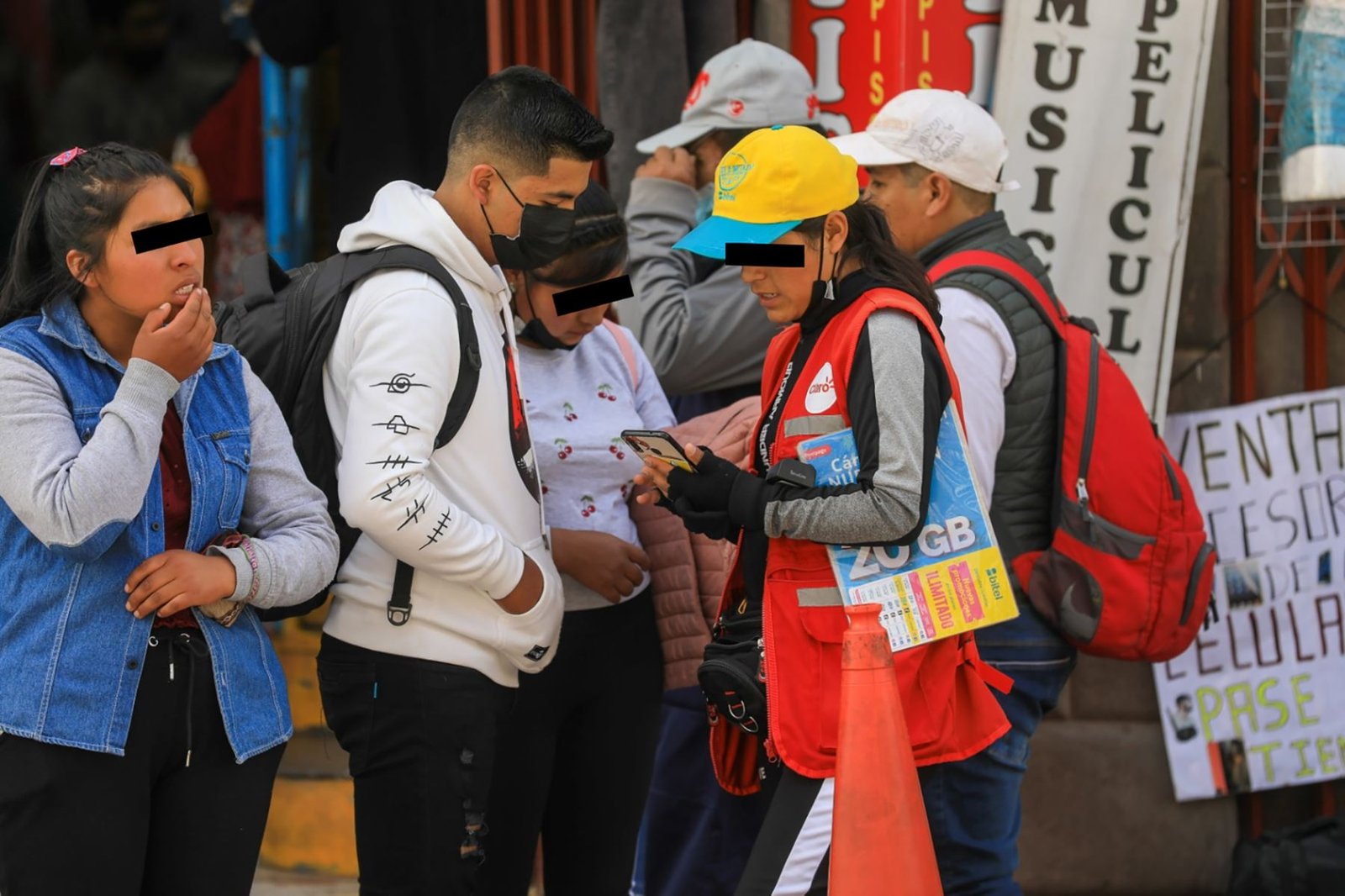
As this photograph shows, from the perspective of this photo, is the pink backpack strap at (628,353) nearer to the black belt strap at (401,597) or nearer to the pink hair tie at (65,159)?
the black belt strap at (401,597)

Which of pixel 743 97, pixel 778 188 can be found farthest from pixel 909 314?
pixel 743 97

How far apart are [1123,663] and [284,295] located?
304 cm

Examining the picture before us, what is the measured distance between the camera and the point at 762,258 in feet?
9.91

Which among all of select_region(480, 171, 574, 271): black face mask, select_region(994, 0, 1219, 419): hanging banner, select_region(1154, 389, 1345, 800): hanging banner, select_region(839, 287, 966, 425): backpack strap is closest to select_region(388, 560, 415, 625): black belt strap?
select_region(480, 171, 574, 271): black face mask

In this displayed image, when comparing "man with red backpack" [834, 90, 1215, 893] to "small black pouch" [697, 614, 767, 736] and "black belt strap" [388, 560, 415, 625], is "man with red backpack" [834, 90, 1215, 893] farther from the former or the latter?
"black belt strap" [388, 560, 415, 625]

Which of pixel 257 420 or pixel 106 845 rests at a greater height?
pixel 257 420

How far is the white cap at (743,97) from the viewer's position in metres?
4.24

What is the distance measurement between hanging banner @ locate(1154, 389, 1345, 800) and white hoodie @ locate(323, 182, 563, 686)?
2.66 metres

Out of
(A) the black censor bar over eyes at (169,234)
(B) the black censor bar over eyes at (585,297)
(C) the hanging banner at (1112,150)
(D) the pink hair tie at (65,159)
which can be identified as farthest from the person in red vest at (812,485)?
(C) the hanging banner at (1112,150)

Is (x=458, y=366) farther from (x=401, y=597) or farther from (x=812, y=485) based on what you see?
(x=812, y=485)

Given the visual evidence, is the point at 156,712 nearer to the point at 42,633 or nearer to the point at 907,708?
the point at 42,633

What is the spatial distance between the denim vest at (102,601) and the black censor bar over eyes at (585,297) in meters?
0.85

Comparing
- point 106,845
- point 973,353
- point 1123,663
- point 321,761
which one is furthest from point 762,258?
point 321,761

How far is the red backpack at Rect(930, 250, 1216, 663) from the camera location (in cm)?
353
